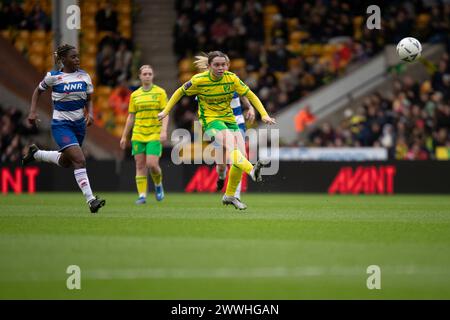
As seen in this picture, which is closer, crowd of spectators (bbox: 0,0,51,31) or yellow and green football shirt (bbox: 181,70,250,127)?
yellow and green football shirt (bbox: 181,70,250,127)

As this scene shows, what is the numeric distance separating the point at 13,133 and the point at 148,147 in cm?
929

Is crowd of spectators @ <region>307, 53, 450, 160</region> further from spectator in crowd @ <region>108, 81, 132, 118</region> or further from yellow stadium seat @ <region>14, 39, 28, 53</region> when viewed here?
yellow stadium seat @ <region>14, 39, 28, 53</region>

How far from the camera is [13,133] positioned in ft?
80.2

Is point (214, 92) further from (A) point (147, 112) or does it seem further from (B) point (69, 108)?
(A) point (147, 112)

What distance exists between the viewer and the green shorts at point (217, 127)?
44.3ft

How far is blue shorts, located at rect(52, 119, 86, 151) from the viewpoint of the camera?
13.0 m

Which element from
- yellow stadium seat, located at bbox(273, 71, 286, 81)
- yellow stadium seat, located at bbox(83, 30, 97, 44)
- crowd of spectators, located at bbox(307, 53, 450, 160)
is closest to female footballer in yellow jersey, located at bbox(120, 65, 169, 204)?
crowd of spectators, located at bbox(307, 53, 450, 160)

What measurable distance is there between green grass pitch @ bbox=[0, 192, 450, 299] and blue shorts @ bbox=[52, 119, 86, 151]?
95 centimetres

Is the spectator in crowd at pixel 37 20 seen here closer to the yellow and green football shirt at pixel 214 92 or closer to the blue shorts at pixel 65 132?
the yellow and green football shirt at pixel 214 92

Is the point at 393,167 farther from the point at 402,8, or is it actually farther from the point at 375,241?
the point at 375,241

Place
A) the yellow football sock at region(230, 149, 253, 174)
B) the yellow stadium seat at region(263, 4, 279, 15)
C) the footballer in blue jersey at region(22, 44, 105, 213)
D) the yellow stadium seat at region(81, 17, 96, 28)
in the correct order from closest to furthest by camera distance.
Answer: the yellow football sock at region(230, 149, 253, 174), the footballer in blue jersey at region(22, 44, 105, 213), the yellow stadium seat at region(81, 17, 96, 28), the yellow stadium seat at region(263, 4, 279, 15)

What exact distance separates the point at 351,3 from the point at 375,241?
19.5 metres

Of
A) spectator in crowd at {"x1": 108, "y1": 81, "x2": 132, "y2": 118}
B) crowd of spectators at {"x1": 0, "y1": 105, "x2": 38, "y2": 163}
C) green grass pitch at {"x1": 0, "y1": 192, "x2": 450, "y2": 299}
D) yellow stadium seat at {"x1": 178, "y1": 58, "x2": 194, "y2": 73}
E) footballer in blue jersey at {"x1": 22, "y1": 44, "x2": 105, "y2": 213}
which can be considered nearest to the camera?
green grass pitch at {"x1": 0, "y1": 192, "x2": 450, "y2": 299}

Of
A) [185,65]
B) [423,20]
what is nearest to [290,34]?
[185,65]
